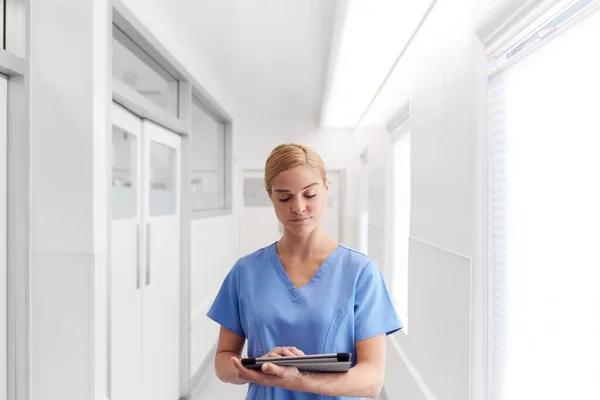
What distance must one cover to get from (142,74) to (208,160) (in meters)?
2.30

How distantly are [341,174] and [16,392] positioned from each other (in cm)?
522

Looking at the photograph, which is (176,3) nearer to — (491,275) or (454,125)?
(454,125)

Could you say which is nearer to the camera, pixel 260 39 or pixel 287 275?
pixel 287 275

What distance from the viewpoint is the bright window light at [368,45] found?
2.39 m

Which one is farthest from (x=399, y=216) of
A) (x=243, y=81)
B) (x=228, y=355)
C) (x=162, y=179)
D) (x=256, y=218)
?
(x=256, y=218)

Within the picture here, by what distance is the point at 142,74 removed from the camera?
2.93 meters

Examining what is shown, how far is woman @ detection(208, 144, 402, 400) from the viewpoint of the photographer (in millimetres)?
1129

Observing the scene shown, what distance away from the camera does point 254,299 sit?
1.19 meters

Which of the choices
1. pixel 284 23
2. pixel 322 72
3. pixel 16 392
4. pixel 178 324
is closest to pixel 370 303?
pixel 16 392

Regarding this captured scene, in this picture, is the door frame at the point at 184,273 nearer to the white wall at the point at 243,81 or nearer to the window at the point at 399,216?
the white wall at the point at 243,81

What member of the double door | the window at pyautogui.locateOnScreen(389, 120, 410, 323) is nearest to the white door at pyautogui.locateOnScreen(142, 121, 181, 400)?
the double door

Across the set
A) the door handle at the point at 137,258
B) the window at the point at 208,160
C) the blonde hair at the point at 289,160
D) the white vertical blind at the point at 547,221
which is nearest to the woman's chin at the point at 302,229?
the blonde hair at the point at 289,160

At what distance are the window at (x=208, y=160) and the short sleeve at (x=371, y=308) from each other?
338cm

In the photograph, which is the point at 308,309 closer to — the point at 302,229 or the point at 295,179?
the point at 302,229
